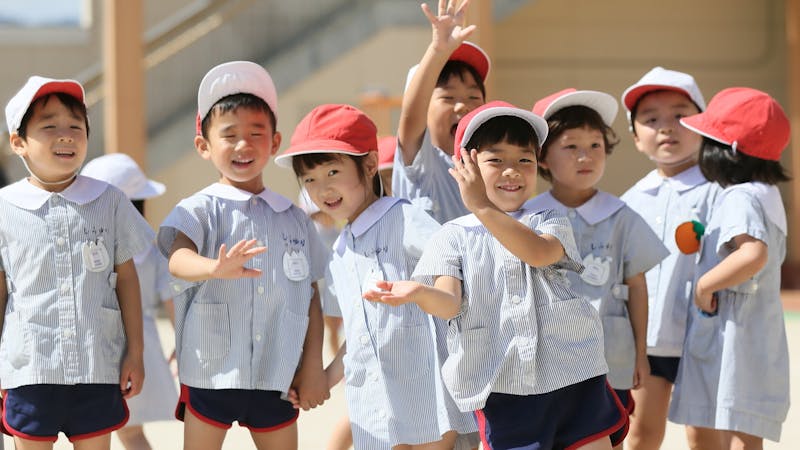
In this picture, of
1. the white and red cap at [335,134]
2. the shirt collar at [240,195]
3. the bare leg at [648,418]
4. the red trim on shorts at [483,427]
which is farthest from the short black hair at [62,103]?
the bare leg at [648,418]

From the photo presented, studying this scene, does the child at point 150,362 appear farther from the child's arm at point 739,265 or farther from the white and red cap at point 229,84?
the child's arm at point 739,265

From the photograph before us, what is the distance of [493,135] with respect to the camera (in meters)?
3.13

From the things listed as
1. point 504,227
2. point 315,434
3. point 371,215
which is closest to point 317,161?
point 371,215

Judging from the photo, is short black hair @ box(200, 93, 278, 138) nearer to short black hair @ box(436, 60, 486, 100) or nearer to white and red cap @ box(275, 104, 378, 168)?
white and red cap @ box(275, 104, 378, 168)

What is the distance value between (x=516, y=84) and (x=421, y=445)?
426 inches

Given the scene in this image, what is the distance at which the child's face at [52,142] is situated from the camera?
347 cm

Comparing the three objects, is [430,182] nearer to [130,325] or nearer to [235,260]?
[235,260]

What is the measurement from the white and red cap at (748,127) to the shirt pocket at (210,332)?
72.1 inches

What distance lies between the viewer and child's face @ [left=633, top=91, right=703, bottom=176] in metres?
4.18

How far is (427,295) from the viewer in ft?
9.75

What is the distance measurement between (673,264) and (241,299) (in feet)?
5.55

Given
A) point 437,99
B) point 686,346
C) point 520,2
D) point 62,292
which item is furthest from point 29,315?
point 520,2

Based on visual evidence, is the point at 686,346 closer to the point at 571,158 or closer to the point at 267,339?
the point at 571,158

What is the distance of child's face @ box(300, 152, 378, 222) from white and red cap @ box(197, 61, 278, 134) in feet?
1.13
